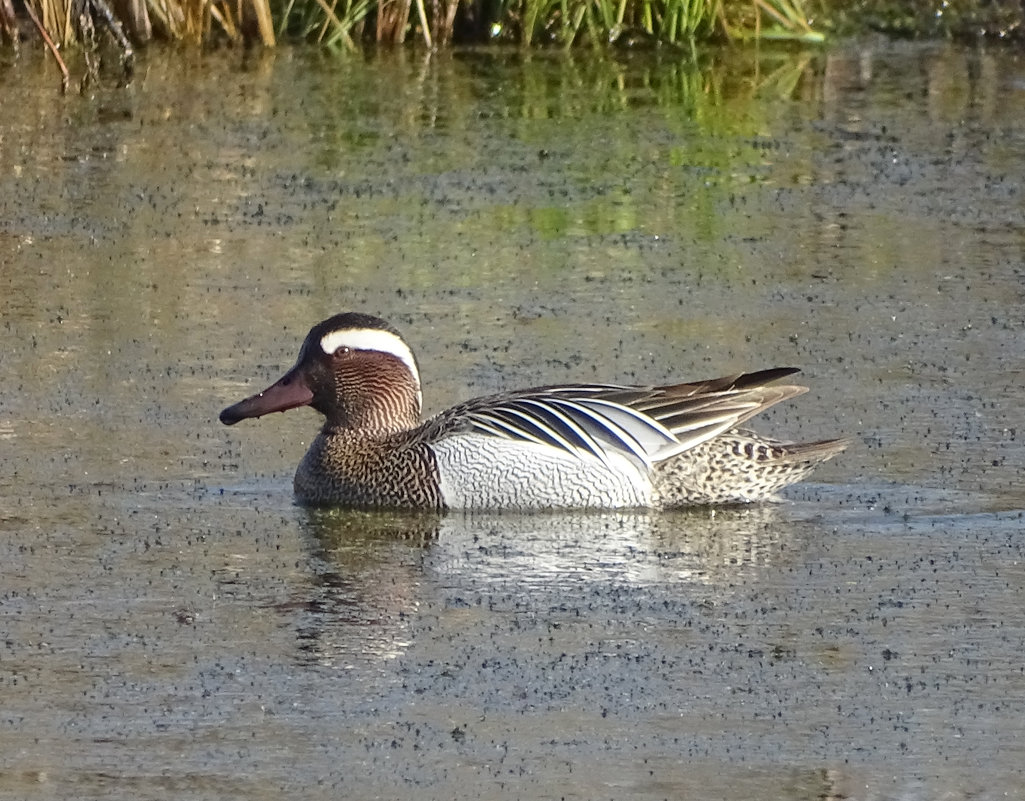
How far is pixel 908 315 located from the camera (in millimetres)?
9352

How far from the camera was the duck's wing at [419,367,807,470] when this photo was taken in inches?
284

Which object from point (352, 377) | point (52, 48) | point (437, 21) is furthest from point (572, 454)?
point (437, 21)

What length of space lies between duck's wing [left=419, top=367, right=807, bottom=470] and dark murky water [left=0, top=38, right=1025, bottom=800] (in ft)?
0.89

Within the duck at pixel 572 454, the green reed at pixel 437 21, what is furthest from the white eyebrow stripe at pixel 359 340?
the green reed at pixel 437 21

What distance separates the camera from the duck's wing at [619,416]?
284 inches

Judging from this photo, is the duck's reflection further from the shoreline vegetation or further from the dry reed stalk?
the shoreline vegetation

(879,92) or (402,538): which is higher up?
(879,92)

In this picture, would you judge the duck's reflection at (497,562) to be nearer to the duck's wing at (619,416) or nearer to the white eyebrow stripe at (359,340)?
the duck's wing at (619,416)

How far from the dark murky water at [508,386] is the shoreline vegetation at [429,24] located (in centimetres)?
29

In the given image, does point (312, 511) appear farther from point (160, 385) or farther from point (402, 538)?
point (160, 385)

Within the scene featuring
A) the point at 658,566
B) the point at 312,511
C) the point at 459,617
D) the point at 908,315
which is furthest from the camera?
the point at 908,315

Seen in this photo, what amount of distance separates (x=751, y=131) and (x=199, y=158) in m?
3.09

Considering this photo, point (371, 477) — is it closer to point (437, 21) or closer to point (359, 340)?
point (359, 340)

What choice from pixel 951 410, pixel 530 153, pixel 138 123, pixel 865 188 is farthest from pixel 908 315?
pixel 138 123
